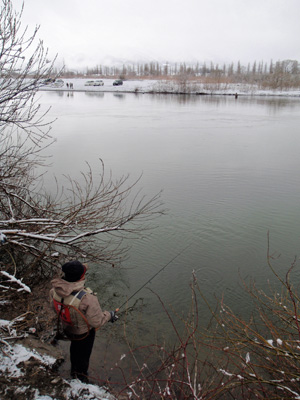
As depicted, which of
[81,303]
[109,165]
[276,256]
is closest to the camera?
[81,303]

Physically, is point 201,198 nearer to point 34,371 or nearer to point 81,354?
point 81,354

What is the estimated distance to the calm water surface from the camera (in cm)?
590

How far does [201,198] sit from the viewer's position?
372 inches

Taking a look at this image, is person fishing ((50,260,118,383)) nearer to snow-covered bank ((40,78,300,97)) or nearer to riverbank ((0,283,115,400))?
riverbank ((0,283,115,400))

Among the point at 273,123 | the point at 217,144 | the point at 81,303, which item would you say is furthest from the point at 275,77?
the point at 81,303

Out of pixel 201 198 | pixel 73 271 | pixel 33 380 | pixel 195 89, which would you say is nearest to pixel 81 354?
pixel 33 380

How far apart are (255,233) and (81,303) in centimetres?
552

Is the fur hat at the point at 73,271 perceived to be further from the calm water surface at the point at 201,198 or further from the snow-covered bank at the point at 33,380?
the calm water surface at the point at 201,198

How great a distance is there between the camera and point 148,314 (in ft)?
16.9

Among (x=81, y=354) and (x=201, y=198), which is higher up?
(x=81, y=354)

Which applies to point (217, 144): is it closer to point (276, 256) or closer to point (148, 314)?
point (276, 256)

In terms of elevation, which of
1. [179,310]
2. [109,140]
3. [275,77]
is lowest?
[179,310]

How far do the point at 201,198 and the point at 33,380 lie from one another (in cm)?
700

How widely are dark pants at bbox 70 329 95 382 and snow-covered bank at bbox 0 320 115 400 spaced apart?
0.13m
